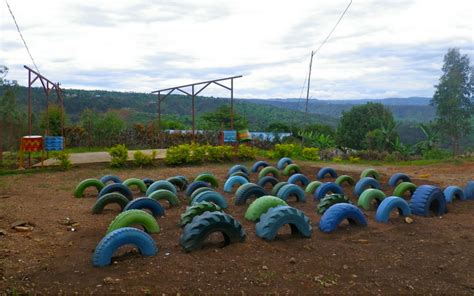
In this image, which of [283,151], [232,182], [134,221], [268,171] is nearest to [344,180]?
[268,171]

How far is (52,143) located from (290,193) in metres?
8.71

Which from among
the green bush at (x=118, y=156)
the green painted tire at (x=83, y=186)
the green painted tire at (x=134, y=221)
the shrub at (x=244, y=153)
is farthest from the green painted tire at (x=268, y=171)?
the green painted tire at (x=134, y=221)

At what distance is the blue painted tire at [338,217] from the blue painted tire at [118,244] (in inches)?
89.7

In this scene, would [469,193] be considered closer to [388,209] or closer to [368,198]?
[368,198]

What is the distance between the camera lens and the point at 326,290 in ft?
12.8

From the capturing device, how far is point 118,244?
4559mm

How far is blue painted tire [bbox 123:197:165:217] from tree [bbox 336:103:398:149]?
3737cm

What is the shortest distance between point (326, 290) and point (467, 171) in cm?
1111

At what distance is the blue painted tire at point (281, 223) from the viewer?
528 cm

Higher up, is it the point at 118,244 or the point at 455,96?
the point at 455,96

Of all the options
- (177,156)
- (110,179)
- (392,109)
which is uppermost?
(392,109)

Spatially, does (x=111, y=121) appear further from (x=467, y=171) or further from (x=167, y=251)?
(x=167, y=251)

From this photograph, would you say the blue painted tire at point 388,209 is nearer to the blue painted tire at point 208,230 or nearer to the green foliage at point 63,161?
the blue painted tire at point 208,230

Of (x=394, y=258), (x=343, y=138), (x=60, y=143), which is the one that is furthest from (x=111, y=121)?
(x=343, y=138)
